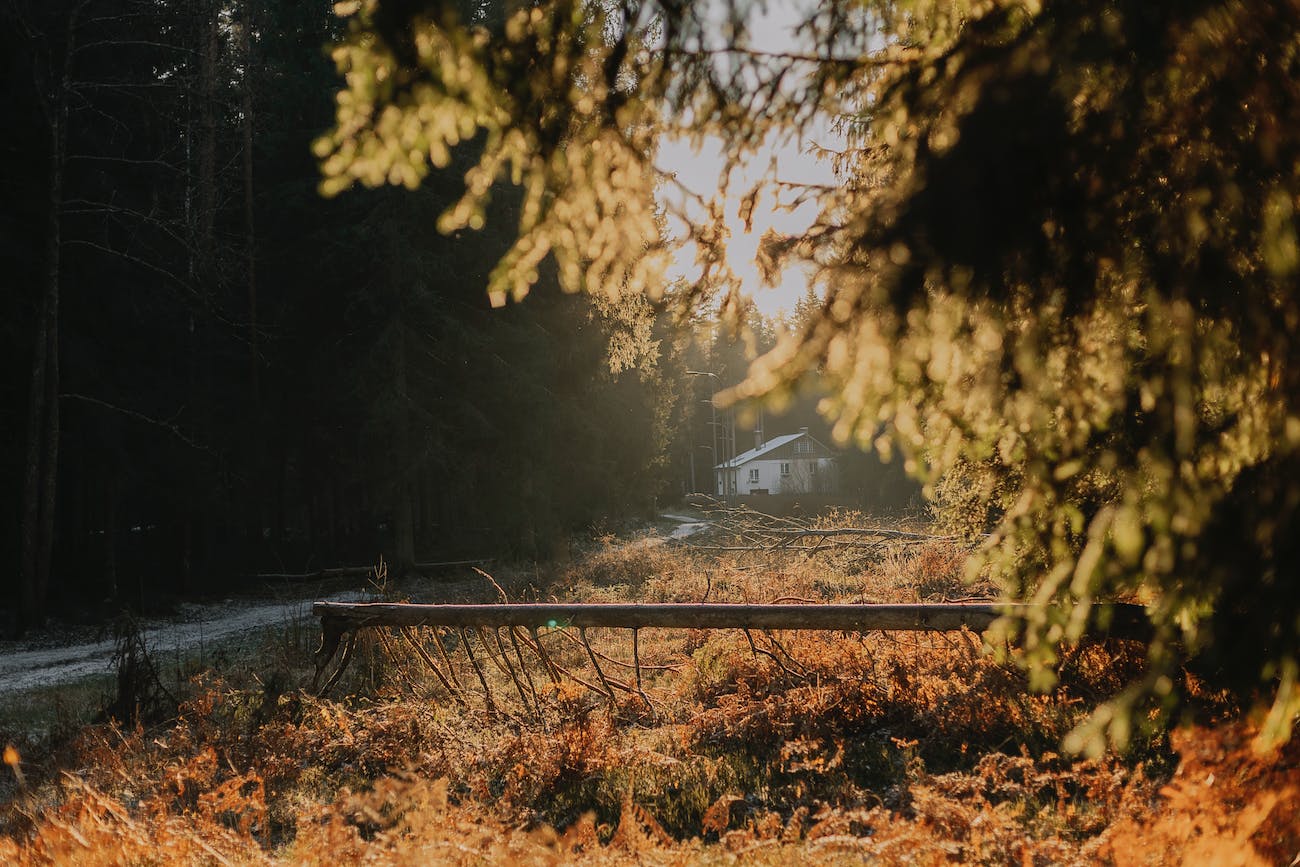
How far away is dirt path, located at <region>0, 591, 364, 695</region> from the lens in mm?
13062

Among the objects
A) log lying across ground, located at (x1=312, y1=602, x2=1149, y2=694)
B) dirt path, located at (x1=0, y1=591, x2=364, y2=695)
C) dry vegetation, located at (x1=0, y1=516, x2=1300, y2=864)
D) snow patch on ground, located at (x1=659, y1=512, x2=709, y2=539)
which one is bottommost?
dirt path, located at (x1=0, y1=591, x2=364, y2=695)

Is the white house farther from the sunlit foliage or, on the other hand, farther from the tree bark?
the sunlit foliage

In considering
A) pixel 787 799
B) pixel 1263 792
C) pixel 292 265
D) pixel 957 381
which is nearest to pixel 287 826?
pixel 787 799

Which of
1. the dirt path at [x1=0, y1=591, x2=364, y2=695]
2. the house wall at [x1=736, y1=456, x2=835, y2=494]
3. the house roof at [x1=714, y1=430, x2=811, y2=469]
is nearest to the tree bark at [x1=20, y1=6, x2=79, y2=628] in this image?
the dirt path at [x1=0, y1=591, x2=364, y2=695]

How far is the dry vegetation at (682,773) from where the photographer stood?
3793 mm

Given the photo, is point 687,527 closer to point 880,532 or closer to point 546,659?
point 880,532

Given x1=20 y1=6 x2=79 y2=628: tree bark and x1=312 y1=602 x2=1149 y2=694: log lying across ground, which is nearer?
x1=312 y1=602 x2=1149 y2=694: log lying across ground

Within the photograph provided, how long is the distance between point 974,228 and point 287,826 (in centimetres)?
545

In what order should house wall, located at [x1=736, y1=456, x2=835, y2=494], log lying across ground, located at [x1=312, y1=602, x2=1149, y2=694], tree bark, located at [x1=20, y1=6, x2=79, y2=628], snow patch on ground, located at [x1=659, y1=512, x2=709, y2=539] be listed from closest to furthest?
log lying across ground, located at [x1=312, y1=602, x2=1149, y2=694] → tree bark, located at [x1=20, y1=6, x2=79, y2=628] → snow patch on ground, located at [x1=659, y1=512, x2=709, y2=539] → house wall, located at [x1=736, y1=456, x2=835, y2=494]

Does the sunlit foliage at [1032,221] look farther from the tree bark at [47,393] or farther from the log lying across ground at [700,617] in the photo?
the tree bark at [47,393]

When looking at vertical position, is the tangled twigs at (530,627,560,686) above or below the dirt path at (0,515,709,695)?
above

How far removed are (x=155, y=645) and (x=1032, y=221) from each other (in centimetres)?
1631

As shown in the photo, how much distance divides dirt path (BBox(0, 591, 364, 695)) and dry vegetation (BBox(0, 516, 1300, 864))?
3.90 m

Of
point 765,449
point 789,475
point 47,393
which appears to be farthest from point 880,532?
point 765,449
